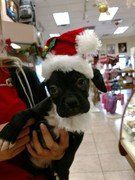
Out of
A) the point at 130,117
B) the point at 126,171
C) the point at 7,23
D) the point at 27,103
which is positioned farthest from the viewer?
the point at 7,23

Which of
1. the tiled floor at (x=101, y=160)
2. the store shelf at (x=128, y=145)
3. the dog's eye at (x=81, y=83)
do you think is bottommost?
the tiled floor at (x=101, y=160)

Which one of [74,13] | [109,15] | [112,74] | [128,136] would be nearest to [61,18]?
[74,13]

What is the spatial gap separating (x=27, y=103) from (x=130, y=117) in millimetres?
Result: 2399

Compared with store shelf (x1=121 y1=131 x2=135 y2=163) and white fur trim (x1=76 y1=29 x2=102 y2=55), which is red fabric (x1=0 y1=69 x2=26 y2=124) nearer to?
white fur trim (x1=76 y1=29 x2=102 y2=55)

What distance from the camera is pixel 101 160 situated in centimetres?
342

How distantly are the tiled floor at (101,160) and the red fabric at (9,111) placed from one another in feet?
4.86

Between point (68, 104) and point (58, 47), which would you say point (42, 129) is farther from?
point (58, 47)

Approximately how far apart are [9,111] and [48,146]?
0.88ft

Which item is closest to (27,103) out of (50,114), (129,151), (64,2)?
A: (50,114)

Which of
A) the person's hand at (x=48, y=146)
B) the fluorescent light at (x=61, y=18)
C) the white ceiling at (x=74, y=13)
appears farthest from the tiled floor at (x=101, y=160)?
the fluorescent light at (x=61, y=18)

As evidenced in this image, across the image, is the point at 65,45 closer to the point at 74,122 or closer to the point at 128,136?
the point at 74,122

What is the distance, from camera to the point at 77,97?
738 mm

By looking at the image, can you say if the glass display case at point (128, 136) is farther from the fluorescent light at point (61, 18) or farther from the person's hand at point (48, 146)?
the fluorescent light at point (61, 18)

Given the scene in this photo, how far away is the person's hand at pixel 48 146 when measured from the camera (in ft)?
2.55
